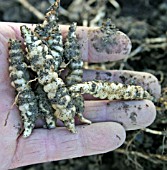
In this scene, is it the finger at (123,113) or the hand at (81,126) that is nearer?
the hand at (81,126)

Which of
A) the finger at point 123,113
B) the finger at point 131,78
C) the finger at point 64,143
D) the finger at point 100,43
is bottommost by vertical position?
the finger at point 64,143

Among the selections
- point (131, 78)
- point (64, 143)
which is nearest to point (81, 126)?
point (64, 143)

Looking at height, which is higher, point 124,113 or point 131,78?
point 131,78

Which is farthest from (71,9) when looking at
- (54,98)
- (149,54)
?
(54,98)

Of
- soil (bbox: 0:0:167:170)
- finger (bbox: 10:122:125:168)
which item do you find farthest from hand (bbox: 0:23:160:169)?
soil (bbox: 0:0:167:170)

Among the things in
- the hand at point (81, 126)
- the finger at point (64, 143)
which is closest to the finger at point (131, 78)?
the hand at point (81, 126)

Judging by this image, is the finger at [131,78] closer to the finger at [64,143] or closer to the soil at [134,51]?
the soil at [134,51]

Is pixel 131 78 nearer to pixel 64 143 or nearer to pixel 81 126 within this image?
pixel 81 126

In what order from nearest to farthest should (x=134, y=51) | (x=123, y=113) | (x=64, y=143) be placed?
(x=64, y=143) < (x=123, y=113) < (x=134, y=51)
